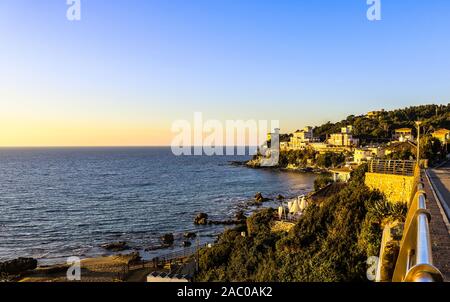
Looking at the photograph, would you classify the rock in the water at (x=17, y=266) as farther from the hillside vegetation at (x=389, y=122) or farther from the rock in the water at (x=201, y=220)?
the hillside vegetation at (x=389, y=122)

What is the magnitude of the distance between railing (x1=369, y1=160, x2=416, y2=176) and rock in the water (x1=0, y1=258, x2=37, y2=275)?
822 inches

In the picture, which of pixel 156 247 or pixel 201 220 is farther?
pixel 201 220

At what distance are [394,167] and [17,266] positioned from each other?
869 inches

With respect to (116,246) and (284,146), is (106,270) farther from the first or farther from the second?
(284,146)

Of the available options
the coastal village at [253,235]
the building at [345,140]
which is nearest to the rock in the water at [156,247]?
the coastal village at [253,235]

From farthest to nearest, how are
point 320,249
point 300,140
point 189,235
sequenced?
point 300,140, point 189,235, point 320,249

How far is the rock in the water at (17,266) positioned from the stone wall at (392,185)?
20.5 meters

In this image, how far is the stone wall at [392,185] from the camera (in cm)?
1348

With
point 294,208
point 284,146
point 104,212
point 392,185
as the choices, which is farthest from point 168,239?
point 284,146

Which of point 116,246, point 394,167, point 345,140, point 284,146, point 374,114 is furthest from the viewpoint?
point 374,114

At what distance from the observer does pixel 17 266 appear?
72.6 feet
